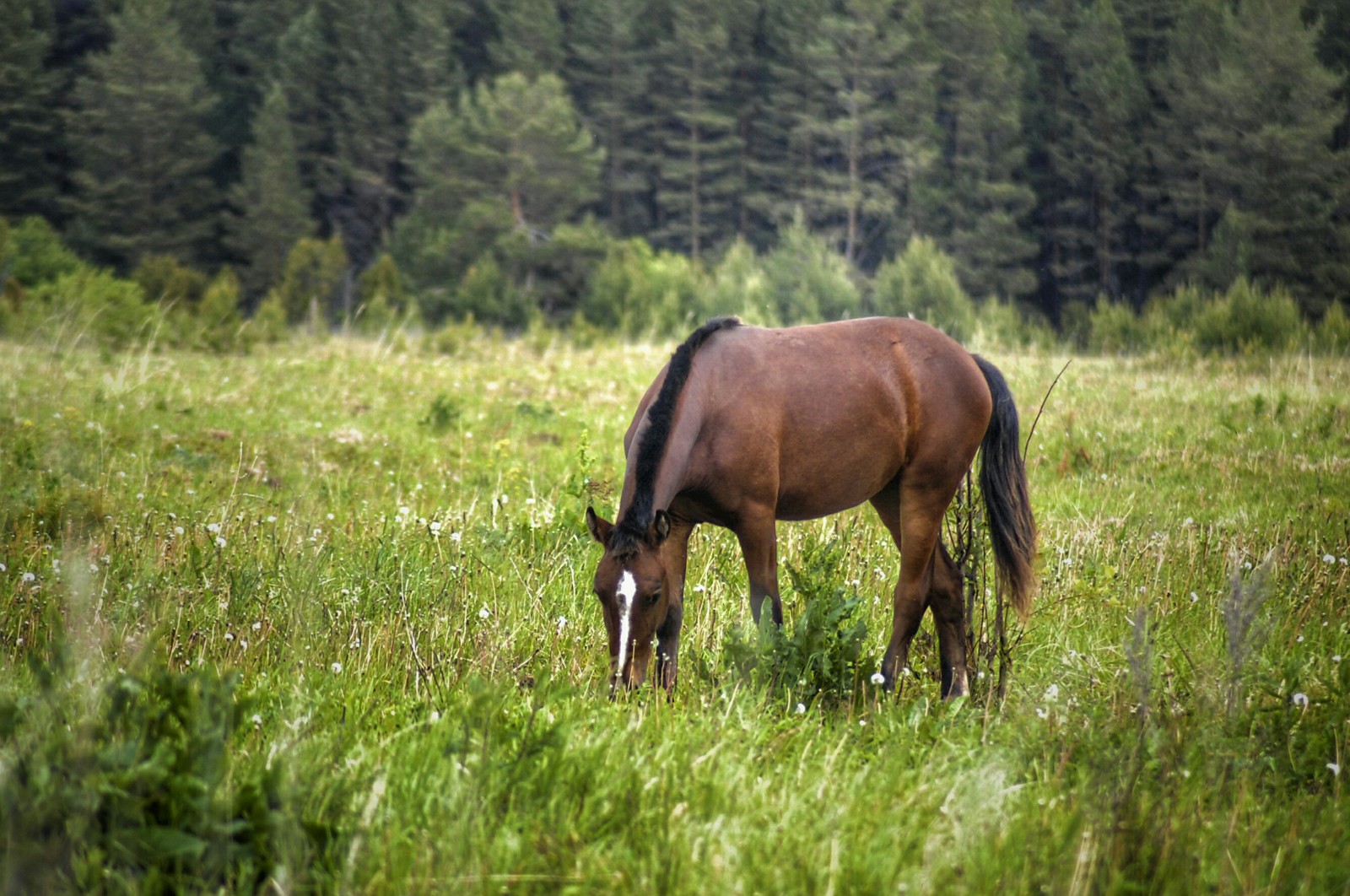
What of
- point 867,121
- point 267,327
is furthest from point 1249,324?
point 867,121

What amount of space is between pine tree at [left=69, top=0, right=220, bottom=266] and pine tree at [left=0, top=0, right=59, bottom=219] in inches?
45.1

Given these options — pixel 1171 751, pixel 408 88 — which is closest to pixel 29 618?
pixel 1171 751

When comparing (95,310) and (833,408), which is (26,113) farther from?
(833,408)

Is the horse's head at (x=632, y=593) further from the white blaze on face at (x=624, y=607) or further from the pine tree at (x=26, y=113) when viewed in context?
the pine tree at (x=26, y=113)

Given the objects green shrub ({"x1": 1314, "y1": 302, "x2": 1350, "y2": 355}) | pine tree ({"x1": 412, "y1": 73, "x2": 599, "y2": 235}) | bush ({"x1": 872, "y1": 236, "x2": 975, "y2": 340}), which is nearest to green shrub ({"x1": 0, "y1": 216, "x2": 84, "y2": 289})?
pine tree ({"x1": 412, "y1": 73, "x2": 599, "y2": 235})

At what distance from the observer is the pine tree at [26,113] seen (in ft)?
119

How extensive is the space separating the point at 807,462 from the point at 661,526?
2.78 ft

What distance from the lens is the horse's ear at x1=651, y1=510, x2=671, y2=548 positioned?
3.20 m

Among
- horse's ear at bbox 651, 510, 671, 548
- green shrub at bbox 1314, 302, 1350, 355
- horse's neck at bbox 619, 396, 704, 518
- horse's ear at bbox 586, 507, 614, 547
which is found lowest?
green shrub at bbox 1314, 302, 1350, 355

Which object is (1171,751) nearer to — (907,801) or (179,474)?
(907,801)

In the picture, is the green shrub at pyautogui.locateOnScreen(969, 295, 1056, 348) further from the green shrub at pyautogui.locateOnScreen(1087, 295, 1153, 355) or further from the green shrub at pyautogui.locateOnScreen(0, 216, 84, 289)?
the green shrub at pyautogui.locateOnScreen(0, 216, 84, 289)

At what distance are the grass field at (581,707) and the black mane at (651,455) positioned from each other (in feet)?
1.64

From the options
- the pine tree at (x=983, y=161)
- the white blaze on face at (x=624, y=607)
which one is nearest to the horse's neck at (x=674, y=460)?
the white blaze on face at (x=624, y=607)

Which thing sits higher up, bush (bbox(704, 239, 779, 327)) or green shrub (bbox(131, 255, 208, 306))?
bush (bbox(704, 239, 779, 327))
